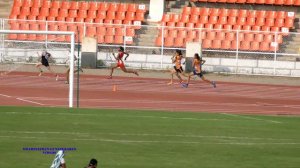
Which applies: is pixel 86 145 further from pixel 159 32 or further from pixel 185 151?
pixel 159 32

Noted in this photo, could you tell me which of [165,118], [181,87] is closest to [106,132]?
[165,118]

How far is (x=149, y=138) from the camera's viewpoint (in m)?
28.0

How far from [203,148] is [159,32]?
1200 inches

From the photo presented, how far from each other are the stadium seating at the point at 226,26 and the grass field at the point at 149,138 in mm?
20359

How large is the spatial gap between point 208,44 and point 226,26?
2358mm

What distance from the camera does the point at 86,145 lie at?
26172 mm

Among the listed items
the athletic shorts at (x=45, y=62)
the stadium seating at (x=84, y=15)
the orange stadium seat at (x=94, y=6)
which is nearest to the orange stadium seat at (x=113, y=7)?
the stadium seating at (x=84, y=15)

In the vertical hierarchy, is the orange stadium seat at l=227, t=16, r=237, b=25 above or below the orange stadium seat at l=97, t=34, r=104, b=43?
above

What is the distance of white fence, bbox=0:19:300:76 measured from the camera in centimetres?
5459

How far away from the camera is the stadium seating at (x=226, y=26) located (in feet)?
182

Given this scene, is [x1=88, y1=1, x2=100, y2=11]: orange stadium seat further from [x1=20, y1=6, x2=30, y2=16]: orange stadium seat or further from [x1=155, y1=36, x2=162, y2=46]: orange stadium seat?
[x1=155, y1=36, x2=162, y2=46]: orange stadium seat

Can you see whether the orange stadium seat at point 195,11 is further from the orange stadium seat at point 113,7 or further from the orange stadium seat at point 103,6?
the orange stadium seat at point 103,6

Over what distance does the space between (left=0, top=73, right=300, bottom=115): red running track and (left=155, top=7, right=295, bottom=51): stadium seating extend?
13.6 feet

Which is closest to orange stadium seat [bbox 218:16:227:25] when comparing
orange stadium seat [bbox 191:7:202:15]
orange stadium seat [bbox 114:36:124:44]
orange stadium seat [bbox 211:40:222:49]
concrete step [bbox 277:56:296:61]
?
orange stadium seat [bbox 191:7:202:15]
